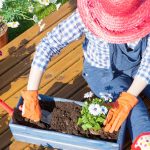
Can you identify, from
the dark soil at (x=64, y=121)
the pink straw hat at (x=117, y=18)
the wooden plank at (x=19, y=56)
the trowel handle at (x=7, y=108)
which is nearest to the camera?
the pink straw hat at (x=117, y=18)

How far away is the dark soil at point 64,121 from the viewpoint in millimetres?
2857

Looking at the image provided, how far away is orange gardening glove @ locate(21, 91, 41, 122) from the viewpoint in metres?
2.88

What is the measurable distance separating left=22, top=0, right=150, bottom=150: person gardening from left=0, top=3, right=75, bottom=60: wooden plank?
0.79 m

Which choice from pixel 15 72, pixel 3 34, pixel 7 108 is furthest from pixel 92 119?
pixel 3 34

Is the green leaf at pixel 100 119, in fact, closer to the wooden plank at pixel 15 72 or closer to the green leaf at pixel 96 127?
the green leaf at pixel 96 127

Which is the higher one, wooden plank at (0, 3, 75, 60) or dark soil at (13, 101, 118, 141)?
wooden plank at (0, 3, 75, 60)

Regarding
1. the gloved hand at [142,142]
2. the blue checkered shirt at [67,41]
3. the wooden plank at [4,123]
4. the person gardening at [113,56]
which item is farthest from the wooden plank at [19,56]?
the gloved hand at [142,142]

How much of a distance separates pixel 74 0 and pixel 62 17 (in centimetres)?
23

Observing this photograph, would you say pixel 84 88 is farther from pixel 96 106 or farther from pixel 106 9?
pixel 106 9

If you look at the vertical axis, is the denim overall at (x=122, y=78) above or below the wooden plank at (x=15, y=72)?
below

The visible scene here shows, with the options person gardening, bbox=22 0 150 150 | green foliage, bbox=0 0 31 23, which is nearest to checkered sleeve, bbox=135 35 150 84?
person gardening, bbox=22 0 150 150

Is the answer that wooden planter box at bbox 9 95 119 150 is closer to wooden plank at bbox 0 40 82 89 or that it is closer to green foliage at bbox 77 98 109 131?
green foliage at bbox 77 98 109 131

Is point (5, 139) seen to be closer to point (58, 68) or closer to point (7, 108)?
point (7, 108)

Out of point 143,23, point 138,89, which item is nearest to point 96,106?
point 138,89
